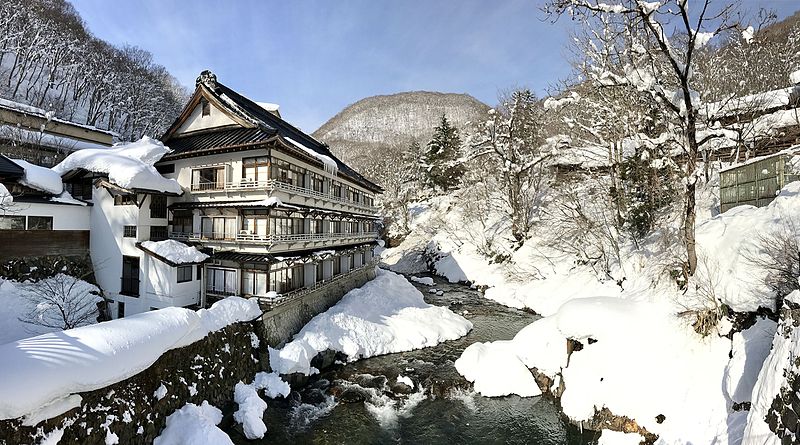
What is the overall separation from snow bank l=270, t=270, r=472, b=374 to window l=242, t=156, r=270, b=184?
8.87 metres

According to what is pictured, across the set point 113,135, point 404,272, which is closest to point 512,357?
point 404,272

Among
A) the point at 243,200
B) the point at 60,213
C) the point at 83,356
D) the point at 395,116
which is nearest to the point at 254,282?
the point at 243,200

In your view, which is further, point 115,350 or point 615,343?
point 615,343

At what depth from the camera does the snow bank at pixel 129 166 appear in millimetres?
19094

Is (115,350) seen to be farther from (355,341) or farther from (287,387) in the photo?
(355,341)

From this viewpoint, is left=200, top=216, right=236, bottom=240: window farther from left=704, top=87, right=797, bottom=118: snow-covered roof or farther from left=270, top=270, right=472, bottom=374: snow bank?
left=704, top=87, right=797, bottom=118: snow-covered roof

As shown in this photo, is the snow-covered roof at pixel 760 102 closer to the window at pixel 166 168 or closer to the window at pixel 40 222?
the window at pixel 166 168

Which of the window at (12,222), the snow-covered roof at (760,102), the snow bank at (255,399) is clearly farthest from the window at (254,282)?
the snow-covered roof at (760,102)

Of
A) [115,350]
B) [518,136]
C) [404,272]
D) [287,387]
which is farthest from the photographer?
[404,272]

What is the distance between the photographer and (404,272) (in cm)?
4834

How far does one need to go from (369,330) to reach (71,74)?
5807cm

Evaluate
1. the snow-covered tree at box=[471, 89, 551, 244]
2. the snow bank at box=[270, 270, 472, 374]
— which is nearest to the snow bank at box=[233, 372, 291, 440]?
the snow bank at box=[270, 270, 472, 374]

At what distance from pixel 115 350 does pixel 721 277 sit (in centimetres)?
2080

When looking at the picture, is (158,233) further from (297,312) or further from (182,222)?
(297,312)
